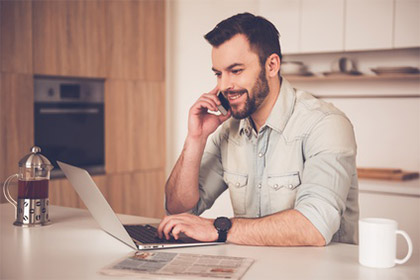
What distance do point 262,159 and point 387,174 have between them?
1926 mm

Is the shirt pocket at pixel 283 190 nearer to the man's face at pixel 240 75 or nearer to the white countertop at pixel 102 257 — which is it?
the man's face at pixel 240 75

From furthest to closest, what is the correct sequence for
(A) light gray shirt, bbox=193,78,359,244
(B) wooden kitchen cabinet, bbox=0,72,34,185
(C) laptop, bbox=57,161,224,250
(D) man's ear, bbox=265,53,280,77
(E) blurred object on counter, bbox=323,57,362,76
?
(E) blurred object on counter, bbox=323,57,362,76 → (B) wooden kitchen cabinet, bbox=0,72,34,185 → (D) man's ear, bbox=265,53,280,77 → (A) light gray shirt, bbox=193,78,359,244 → (C) laptop, bbox=57,161,224,250

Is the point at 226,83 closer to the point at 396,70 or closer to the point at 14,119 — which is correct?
the point at 14,119

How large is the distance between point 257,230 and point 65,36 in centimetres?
254

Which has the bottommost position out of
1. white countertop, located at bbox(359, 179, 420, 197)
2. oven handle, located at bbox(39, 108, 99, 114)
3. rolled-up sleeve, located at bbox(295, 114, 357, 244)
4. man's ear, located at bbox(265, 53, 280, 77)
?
white countertop, located at bbox(359, 179, 420, 197)

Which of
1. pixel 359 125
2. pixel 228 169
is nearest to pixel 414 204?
pixel 359 125

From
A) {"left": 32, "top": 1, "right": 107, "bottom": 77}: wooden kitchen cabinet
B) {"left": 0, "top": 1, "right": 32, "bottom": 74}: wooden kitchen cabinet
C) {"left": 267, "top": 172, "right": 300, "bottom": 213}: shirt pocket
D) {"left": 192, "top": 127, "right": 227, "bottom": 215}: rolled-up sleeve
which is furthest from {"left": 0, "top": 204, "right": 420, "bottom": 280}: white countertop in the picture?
{"left": 32, "top": 1, "right": 107, "bottom": 77}: wooden kitchen cabinet

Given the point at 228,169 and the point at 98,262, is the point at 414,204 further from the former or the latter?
the point at 98,262

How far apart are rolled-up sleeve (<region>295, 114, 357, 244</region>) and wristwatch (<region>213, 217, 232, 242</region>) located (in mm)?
216

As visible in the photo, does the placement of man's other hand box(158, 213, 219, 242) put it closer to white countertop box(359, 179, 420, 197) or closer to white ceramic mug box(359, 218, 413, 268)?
white ceramic mug box(359, 218, 413, 268)

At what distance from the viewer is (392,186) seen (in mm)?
3348

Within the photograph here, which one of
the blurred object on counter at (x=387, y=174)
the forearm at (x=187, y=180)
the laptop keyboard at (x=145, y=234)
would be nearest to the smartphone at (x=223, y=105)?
the forearm at (x=187, y=180)

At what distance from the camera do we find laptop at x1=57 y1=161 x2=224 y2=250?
142cm

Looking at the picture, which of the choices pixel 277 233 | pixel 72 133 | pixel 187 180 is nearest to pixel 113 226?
pixel 277 233
